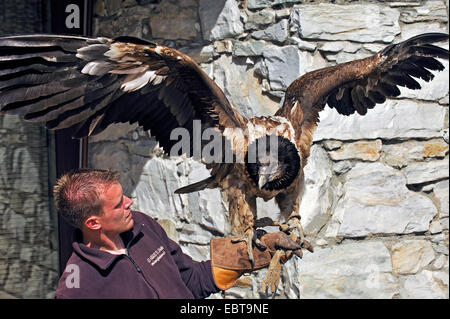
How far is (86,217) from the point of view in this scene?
2.27m

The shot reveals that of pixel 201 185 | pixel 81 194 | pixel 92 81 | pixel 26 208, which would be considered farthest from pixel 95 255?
pixel 26 208

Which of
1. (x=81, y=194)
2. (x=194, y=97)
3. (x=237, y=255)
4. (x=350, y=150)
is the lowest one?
(x=237, y=255)

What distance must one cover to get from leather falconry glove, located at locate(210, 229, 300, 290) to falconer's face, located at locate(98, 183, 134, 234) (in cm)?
53

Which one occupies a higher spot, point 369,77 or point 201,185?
point 369,77

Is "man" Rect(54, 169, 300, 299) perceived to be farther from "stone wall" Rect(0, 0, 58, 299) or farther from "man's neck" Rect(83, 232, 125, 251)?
"stone wall" Rect(0, 0, 58, 299)

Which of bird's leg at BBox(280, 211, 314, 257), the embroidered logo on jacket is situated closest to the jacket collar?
the embroidered logo on jacket

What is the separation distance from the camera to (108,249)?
236 centimetres

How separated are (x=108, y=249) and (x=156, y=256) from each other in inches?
7.4

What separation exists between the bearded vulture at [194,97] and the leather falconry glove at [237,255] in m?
0.05

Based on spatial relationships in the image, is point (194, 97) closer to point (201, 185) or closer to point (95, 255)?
point (201, 185)

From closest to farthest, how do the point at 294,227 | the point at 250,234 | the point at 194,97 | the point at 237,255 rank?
the point at 237,255, the point at 194,97, the point at 250,234, the point at 294,227

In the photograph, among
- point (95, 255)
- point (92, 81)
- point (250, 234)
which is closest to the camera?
point (95, 255)

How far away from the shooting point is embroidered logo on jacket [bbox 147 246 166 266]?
238 cm
